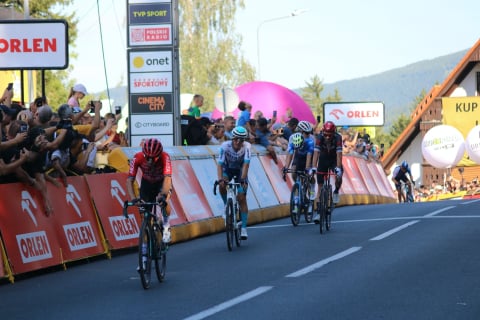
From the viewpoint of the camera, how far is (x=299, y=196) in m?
20.2

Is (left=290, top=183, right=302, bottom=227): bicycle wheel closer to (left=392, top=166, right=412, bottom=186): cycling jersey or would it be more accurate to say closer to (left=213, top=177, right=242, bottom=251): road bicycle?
(left=213, top=177, right=242, bottom=251): road bicycle

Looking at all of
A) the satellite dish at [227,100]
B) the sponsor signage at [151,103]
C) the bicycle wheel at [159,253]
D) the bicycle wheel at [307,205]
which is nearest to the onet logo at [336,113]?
the satellite dish at [227,100]

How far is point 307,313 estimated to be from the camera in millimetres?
9477

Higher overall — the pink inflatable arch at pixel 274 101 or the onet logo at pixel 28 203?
the pink inflatable arch at pixel 274 101

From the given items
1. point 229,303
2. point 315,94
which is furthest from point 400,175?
point 315,94

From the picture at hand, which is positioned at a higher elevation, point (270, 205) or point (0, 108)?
point (0, 108)

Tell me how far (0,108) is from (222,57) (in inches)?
2459

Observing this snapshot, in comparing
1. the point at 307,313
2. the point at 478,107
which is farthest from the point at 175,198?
the point at 478,107

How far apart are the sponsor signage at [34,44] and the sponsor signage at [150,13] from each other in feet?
20.7

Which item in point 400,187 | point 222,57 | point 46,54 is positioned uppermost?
point 222,57

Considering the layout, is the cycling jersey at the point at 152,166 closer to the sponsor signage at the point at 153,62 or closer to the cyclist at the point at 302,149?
the cyclist at the point at 302,149

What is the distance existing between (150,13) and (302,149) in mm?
5311

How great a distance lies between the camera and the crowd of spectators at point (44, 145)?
1362 cm

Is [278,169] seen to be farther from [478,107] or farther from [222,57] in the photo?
[222,57]
